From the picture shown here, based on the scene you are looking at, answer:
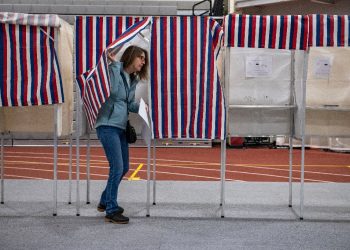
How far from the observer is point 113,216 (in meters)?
5.03

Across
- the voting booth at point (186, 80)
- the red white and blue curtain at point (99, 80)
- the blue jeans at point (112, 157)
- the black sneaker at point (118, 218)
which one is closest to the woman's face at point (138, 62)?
the voting booth at point (186, 80)

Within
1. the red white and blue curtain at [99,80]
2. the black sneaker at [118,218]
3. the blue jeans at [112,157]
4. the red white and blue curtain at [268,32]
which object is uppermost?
the red white and blue curtain at [268,32]

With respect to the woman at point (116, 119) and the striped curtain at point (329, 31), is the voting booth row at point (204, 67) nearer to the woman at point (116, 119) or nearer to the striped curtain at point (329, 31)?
the striped curtain at point (329, 31)

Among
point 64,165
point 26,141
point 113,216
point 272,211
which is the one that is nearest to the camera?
point 113,216

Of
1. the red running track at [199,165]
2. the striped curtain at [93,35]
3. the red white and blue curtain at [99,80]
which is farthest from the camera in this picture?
the red running track at [199,165]

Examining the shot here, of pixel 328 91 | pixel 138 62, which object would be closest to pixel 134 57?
pixel 138 62

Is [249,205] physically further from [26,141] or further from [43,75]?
[26,141]

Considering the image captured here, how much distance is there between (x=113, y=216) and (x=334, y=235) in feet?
6.77

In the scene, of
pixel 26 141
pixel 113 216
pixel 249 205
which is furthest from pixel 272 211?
pixel 26 141

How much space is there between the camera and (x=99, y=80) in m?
4.95

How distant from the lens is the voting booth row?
5.12 metres

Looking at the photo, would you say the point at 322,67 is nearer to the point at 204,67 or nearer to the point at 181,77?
the point at 204,67

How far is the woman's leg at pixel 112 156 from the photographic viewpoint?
16.5 ft

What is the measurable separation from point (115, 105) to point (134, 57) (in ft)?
1.65
